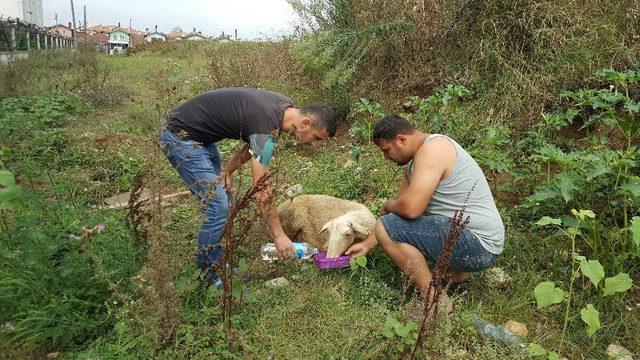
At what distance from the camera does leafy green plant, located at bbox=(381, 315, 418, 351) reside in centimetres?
210

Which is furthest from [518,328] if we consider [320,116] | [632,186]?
[320,116]

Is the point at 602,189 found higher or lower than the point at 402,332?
higher

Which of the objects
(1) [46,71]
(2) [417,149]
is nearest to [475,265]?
(2) [417,149]

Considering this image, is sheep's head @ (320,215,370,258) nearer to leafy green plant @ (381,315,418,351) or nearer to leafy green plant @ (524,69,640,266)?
leafy green plant @ (381,315,418,351)

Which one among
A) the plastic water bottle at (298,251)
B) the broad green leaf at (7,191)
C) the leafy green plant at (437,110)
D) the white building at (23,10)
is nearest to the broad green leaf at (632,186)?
the leafy green plant at (437,110)

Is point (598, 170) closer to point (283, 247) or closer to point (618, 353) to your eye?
point (618, 353)

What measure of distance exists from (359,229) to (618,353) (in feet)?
5.28

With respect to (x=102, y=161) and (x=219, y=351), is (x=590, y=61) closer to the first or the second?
(x=219, y=351)

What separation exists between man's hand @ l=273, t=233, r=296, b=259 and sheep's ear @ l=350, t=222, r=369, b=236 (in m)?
0.45

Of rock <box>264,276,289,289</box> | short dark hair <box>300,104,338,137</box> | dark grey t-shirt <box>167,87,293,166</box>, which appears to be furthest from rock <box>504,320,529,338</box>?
dark grey t-shirt <box>167,87,293,166</box>

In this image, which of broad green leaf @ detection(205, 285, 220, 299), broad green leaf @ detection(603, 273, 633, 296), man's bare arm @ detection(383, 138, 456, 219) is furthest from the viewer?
man's bare arm @ detection(383, 138, 456, 219)

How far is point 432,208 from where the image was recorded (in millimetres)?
2783

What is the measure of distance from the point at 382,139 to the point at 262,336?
134 cm

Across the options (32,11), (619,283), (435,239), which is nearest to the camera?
(619,283)
